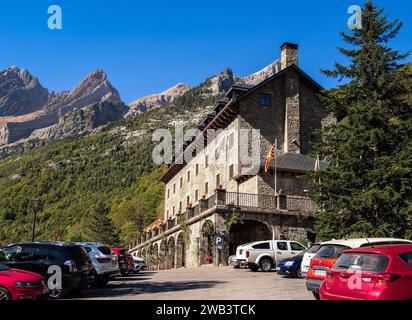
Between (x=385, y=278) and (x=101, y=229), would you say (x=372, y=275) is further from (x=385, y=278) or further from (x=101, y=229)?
(x=101, y=229)

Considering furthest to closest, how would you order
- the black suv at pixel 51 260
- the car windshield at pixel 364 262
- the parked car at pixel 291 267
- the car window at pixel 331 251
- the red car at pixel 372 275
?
the parked car at pixel 291 267, the black suv at pixel 51 260, the car window at pixel 331 251, the car windshield at pixel 364 262, the red car at pixel 372 275

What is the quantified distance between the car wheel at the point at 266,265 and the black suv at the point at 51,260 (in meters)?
9.72

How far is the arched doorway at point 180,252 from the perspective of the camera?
34156mm

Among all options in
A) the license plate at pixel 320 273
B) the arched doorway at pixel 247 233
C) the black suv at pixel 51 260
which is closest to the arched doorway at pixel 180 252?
the arched doorway at pixel 247 233

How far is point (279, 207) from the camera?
1126 inches

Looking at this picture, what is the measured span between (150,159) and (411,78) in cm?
10719

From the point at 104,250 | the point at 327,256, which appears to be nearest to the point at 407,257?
the point at 327,256

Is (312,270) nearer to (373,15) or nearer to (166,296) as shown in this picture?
(166,296)

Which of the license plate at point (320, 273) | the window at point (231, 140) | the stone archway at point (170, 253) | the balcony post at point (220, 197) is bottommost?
the stone archway at point (170, 253)

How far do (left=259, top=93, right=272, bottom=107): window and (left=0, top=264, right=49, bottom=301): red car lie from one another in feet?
85.6

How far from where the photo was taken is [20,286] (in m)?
10.8

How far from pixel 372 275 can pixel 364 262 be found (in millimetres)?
420

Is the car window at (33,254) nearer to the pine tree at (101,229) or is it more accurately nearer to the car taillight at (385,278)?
the car taillight at (385,278)
